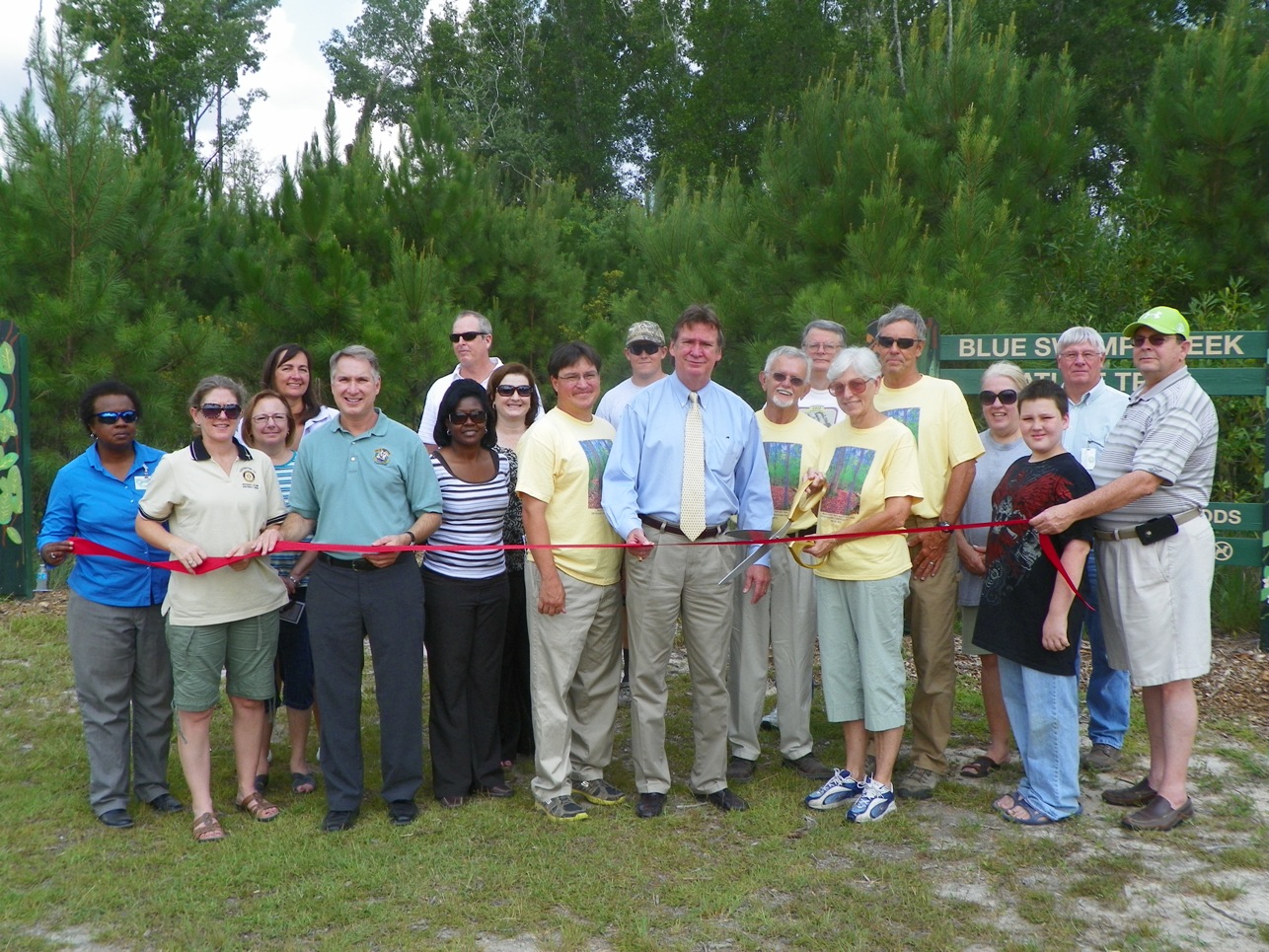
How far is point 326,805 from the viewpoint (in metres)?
4.30

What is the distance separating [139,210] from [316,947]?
6.92 meters

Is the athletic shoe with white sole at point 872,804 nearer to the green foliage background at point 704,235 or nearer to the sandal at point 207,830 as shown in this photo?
the sandal at point 207,830

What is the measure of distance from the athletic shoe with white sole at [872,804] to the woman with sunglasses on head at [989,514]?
2.04 feet

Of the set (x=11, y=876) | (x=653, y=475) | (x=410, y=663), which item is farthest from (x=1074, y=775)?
(x=11, y=876)

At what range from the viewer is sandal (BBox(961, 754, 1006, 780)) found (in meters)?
4.63

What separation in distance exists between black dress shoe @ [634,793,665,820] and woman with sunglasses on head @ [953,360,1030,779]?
4.35ft

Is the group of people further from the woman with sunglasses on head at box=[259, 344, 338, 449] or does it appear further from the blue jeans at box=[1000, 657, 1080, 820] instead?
the woman with sunglasses on head at box=[259, 344, 338, 449]

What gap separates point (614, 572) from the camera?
432cm

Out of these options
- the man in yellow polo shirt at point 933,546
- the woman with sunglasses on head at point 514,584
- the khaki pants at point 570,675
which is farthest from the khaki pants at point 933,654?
the woman with sunglasses on head at point 514,584

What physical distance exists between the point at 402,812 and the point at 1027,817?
232 centimetres

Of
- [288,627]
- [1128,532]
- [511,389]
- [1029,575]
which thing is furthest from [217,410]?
[1128,532]

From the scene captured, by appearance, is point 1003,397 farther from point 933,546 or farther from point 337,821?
point 337,821

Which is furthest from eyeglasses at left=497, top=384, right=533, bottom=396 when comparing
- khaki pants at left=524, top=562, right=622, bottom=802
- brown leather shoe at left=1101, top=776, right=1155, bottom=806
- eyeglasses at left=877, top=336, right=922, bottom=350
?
brown leather shoe at left=1101, top=776, right=1155, bottom=806

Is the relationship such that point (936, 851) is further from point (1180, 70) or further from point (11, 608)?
point (1180, 70)
